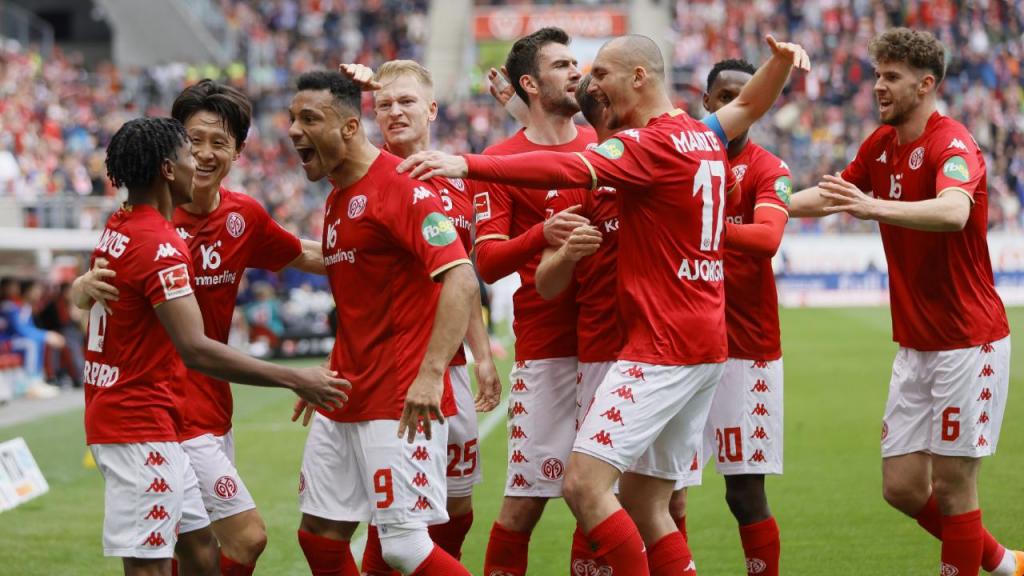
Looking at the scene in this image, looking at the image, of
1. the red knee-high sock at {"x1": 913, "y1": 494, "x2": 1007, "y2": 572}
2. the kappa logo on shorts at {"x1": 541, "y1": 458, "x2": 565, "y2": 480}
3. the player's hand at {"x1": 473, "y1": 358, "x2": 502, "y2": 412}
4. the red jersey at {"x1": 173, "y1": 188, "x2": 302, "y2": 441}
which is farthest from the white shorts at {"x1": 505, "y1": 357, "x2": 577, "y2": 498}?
the red knee-high sock at {"x1": 913, "y1": 494, "x2": 1007, "y2": 572}

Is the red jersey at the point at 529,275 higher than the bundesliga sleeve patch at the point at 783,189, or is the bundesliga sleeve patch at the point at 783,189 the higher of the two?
the bundesliga sleeve patch at the point at 783,189

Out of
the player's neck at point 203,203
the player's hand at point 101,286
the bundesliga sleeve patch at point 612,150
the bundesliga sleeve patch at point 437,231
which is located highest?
the bundesliga sleeve patch at point 612,150

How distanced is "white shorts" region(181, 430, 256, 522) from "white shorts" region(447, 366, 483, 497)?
1.11 m

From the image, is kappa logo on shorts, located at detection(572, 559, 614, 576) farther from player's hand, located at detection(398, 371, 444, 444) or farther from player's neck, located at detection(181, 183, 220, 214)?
player's neck, located at detection(181, 183, 220, 214)

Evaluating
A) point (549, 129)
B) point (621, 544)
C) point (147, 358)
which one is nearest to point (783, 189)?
point (549, 129)

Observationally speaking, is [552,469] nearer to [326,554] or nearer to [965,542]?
[326,554]

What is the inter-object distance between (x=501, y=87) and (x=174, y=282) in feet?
9.20

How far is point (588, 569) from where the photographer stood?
6750mm

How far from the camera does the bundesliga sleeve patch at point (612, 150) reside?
5.56m

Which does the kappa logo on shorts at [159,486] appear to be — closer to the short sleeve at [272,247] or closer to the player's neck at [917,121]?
the short sleeve at [272,247]

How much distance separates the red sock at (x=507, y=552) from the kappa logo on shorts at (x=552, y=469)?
0.34 metres

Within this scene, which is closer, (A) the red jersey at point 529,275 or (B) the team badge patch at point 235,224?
(B) the team badge patch at point 235,224

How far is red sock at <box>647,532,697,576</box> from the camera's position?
591 cm

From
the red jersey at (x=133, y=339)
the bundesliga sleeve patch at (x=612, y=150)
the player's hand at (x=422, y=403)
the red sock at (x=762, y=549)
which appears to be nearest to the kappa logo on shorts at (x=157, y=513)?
the red jersey at (x=133, y=339)
